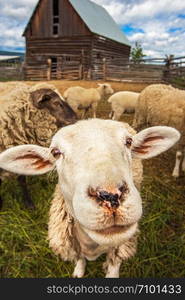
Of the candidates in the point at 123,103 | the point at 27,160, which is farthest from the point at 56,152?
the point at 123,103

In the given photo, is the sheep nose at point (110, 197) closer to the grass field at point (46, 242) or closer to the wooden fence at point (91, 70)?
the grass field at point (46, 242)

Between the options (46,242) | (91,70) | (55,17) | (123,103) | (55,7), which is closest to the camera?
(46,242)

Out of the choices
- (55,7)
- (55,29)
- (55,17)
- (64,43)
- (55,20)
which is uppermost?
(55,7)

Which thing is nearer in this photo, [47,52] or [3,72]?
[3,72]

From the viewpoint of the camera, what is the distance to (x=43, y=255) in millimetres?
2580

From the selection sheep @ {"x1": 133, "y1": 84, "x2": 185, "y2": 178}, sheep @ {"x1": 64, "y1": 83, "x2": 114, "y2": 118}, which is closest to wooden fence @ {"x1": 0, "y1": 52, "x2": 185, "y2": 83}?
sheep @ {"x1": 64, "y1": 83, "x2": 114, "y2": 118}

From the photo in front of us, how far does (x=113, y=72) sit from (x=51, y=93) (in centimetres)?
1599

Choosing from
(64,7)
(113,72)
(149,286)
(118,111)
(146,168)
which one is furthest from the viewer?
(64,7)

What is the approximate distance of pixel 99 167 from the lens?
1.31m

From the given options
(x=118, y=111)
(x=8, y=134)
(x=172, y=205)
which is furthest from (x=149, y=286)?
(x=118, y=111)

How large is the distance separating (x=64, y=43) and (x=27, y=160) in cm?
2033

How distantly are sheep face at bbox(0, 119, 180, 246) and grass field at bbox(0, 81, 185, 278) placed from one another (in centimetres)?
115

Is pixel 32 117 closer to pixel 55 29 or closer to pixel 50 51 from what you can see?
pixel 50 51

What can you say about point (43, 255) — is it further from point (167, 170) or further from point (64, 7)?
point (64, 7)
